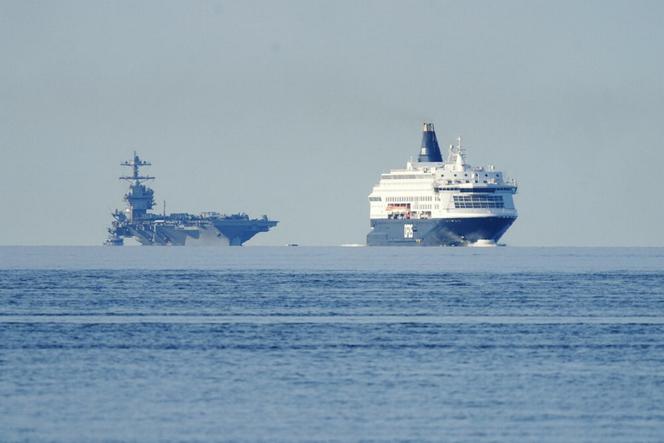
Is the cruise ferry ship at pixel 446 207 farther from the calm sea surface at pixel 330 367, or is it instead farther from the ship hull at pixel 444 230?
the calm sea surface at pixel 330 367

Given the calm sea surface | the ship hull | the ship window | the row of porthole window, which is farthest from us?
the row of porthole window

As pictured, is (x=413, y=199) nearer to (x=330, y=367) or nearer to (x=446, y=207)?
(x=446, y=207)

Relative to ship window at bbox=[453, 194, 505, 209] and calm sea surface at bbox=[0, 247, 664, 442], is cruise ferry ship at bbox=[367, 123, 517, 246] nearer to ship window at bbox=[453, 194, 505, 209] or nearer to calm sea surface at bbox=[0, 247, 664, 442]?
ship window at bbox=[453, 194, 505, 209]

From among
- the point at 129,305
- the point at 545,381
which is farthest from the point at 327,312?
the point at 545,381

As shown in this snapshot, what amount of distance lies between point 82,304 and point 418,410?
3118 cm

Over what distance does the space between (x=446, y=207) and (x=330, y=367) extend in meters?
134

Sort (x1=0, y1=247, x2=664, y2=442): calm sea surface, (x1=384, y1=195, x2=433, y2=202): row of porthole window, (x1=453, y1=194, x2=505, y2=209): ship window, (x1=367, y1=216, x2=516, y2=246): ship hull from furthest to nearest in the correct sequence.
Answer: (x1=384, y1=195, x2=433, y2=202): row of porthole window → (x1=453, y1=194, x2=505, y2=209): ship window → (x1=367, y1=216, x2=516, y2=246): ship hull → (x1=0, y1=247, x2=664, y2=442): calm sea surface

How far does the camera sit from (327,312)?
178 ft

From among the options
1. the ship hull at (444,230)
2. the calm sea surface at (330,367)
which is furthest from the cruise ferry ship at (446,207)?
the calm sea surface at (330,367)

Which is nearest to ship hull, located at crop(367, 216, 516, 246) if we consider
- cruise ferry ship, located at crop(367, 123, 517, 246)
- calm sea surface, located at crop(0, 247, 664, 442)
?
cruise ferry ship, located at crop(367, 123, 517, 246)

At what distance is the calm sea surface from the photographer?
89.0 ft

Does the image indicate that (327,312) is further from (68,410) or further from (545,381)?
(68,410)

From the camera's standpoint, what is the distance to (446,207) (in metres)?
169

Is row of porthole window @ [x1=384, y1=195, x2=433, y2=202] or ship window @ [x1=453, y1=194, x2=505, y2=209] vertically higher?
row of porthole window @ [x1=384, y1=195, x2=433, y2=202]
